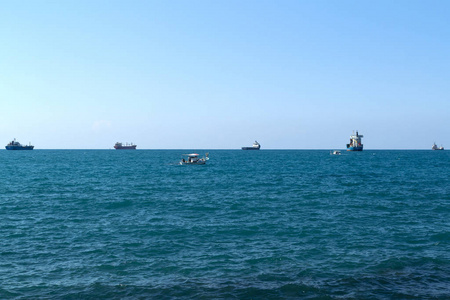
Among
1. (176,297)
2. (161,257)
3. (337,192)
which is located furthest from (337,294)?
(337,192)

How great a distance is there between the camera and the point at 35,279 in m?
19.4

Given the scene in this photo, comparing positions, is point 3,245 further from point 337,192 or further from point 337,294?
point 337,192

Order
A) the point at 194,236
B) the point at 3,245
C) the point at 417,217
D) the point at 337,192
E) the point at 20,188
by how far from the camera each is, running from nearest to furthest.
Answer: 1. the point at 3,245
2. the point at 194,236
3. the point at 417,217
4. the point at 337,192
5. the point at 20,188

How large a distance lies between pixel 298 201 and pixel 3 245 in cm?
3211

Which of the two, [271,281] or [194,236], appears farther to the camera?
[194,236]

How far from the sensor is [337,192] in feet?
174

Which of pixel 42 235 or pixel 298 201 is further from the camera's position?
pixel 298 201

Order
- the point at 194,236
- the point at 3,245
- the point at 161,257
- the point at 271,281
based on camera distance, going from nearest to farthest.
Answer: the point at 271,281 → the point at 161,257 → the point at 3,245 → the point at 194,236

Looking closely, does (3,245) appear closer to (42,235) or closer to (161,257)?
(42,235)

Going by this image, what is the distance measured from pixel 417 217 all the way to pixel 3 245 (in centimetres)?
3654

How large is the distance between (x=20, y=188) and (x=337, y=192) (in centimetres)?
5121

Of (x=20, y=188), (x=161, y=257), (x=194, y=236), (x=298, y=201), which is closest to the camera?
(x=161, y=257)

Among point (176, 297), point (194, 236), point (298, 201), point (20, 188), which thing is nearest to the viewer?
point (176, 297)

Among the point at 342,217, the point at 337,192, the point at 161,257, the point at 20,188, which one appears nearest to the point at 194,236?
the point at 161,257
